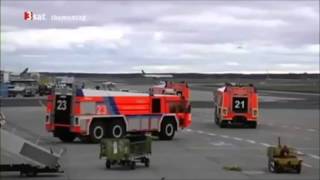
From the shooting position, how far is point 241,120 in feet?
129

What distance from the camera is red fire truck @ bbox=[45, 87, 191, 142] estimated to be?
90.3 ft

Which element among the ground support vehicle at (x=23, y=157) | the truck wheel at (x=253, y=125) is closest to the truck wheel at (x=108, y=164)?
the ground support vehicle at (x=23, y=157)

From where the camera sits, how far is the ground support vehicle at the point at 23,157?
1579 cm

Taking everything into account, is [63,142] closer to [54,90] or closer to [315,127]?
[54,90]

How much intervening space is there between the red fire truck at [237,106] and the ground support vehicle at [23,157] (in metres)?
22.9

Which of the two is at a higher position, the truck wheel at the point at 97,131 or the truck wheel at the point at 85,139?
the truck wheel at the point at 97,131

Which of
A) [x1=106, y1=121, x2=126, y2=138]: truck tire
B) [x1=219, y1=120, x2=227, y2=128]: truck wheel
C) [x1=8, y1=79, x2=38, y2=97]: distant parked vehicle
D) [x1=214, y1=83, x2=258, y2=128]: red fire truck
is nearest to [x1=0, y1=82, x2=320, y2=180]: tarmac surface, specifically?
[x1=219, y1=120, x2=227, y2=128]: truck wheel

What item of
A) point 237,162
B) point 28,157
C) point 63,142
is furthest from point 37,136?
point 28,157

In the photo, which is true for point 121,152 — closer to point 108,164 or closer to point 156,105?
point 108,164

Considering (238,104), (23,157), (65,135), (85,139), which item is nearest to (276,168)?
(23,157)

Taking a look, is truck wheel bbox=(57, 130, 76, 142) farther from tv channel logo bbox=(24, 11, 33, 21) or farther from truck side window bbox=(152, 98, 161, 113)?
tv channel logo bbox=(24, 11, 33, 21)

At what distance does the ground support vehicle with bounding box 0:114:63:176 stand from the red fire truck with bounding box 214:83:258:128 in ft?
75.1

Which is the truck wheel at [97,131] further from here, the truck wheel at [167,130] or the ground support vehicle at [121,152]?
the ground support vehicle at [121,152]

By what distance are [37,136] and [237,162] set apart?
11524 mm
